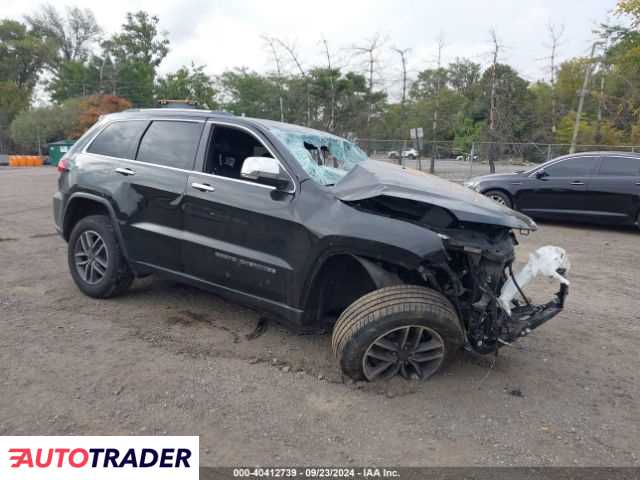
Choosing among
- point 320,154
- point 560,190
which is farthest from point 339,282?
point 560,190

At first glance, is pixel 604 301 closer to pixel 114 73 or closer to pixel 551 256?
pixel 551 256

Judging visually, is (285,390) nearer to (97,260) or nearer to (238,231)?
(238,231)

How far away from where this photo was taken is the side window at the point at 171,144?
4.08 metres

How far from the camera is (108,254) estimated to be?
4.43 meters

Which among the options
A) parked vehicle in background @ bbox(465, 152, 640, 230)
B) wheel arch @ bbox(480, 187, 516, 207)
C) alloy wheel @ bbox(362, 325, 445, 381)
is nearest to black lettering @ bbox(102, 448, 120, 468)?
alloy wheel @ bbox(362, 325, 445, 381)

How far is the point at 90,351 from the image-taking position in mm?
3643

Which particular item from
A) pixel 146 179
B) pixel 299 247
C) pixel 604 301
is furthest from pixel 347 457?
pixel 604 301

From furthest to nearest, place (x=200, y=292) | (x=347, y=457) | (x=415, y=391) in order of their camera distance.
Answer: (x=200, y=292), (x=415, y=391), (x=347, y=457)

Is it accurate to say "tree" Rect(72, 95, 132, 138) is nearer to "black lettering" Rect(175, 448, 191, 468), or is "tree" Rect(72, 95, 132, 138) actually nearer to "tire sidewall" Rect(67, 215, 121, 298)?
"tire sidewall" Rect(67, 215, 121, 298)

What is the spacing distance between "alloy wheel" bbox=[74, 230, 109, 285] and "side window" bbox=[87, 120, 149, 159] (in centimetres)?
78

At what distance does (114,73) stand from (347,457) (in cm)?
6113

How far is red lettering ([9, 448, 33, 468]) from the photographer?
2.48 metres

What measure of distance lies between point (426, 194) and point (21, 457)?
2.79m

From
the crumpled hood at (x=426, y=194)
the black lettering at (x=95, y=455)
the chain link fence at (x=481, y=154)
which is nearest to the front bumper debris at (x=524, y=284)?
the crumpled hood at (x=426, y=194)
